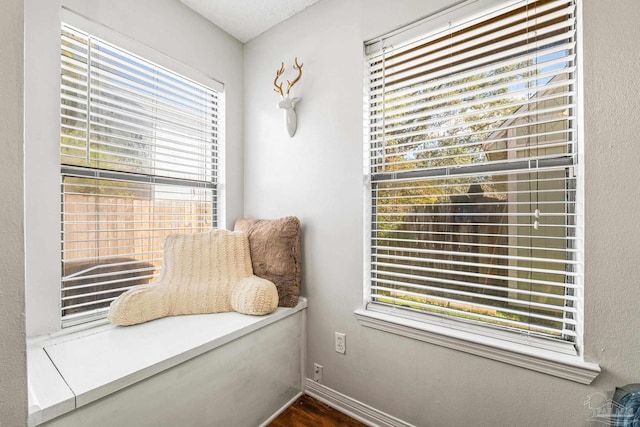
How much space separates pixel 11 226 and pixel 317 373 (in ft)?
5.42

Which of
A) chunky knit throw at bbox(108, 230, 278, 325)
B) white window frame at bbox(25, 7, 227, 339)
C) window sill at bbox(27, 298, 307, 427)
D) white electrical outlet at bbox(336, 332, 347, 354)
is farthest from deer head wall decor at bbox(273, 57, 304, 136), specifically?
white electrical outlet at bbox(336, 332, 347, 354)

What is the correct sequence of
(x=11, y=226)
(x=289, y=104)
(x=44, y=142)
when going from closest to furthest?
(x=11, y=226)
(x=44, y=142)
(x=289, y=104)

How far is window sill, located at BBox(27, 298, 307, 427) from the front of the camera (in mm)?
901

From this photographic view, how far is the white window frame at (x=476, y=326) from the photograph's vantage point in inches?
42.0

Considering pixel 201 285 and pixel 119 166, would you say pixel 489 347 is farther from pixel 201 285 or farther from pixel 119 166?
pixel 119 166

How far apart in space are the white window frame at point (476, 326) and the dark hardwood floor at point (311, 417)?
57cm

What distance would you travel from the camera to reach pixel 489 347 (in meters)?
1.21

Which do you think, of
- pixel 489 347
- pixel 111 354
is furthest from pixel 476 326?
pixel 111 354

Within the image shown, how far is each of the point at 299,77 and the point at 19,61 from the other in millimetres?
1369

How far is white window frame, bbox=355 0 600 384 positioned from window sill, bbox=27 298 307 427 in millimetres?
663

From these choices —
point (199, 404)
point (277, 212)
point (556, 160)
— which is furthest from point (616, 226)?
point (199, 404)

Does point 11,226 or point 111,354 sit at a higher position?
point 11,226

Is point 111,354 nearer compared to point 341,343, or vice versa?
point 111,354

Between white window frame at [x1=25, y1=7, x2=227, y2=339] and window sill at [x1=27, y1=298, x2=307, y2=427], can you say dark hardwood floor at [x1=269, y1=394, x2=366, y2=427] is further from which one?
white window frame at [x1=25, y1=7, x2=227, y2=339]
